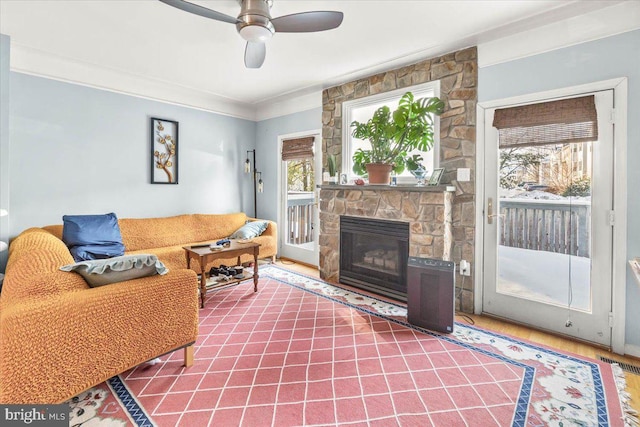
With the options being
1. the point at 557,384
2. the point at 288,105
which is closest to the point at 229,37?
the point at 288,105

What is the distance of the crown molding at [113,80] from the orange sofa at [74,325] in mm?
2228

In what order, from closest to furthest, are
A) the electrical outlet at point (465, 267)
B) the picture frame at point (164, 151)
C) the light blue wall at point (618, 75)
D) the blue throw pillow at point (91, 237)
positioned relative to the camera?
the light blue wall at point (618, 75) < the electrical outlet at point (465, 267) < the blue throw pillow at point (91, 237) < the picture frame at point (164, 151)

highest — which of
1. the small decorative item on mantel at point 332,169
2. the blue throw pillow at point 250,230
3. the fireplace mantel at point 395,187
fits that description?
the small decorative item on mantel at point 332,169

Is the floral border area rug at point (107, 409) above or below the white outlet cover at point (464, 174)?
below

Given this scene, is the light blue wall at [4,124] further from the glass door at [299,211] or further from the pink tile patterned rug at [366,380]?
the glass door at [299,211]

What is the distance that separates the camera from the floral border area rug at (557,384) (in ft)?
5.42

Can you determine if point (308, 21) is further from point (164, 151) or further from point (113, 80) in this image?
point (164, 151)

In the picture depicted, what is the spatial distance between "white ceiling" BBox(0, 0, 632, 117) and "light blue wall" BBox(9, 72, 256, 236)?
310mm

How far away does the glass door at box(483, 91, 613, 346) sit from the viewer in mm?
2383

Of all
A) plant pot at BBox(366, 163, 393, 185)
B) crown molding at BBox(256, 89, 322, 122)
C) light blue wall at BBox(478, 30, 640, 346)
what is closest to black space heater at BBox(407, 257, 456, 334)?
plant pot at BBox(366, 163, 393, 185)

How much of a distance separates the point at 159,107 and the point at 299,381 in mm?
4043

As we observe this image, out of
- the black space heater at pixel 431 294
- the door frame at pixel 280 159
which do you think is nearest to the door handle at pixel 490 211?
the black space heater at pixel 431 294

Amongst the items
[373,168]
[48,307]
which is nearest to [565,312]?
[373,168]

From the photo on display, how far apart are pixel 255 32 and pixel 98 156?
2.84m
